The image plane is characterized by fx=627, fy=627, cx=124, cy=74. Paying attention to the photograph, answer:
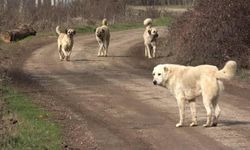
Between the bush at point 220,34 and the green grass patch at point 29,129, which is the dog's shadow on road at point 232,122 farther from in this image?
the bush at point 220,34

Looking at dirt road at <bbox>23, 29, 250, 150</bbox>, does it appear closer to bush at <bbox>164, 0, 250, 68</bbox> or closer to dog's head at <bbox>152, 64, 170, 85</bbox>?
dog's head at <bbox>152, 64, 170, 85</bbox>

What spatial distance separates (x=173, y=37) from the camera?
27.2 meters

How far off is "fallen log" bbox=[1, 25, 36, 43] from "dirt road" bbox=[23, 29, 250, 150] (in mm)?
7829

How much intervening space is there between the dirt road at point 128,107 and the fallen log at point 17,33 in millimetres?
7829

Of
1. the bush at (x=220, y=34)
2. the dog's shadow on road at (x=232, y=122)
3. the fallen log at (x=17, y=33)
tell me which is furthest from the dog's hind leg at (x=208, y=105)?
the fallen log at (x=17, y=33)

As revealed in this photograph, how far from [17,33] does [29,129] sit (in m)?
24.0

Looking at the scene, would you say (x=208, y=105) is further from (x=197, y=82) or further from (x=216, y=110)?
(x=197, y=82)

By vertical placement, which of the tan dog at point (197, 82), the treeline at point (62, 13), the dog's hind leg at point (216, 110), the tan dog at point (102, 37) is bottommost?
the treeline at point (62, 13)

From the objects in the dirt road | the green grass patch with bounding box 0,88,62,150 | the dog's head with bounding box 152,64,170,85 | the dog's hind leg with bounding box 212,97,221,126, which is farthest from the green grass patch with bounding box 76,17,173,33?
the dog's hind leg with bounding box 212,97,221,126

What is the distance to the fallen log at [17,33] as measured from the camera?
111ft

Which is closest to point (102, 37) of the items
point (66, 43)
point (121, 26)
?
point (66, 43)

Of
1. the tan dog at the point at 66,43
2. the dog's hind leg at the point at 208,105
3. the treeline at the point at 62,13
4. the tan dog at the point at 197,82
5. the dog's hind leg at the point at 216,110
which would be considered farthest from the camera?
the treeline at the point at 62,13

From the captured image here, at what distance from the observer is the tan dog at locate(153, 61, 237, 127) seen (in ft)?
37.7

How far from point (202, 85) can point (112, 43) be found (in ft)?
Answer: 74.3
